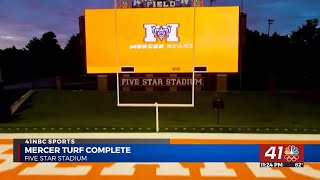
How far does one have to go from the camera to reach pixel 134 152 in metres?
4.56

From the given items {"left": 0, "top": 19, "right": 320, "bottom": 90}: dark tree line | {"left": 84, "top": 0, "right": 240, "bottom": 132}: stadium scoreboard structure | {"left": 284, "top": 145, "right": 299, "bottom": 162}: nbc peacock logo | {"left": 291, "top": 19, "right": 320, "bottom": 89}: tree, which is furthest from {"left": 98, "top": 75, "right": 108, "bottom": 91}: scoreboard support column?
{"left": 291, "top": 19, "right": 320, "bottom": 89}: tree

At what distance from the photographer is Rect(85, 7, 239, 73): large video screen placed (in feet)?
31.3

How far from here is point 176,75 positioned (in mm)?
13266

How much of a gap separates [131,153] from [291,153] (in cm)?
217

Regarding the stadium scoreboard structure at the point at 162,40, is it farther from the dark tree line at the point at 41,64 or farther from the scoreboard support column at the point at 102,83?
the dark tree line at the point at 41,64

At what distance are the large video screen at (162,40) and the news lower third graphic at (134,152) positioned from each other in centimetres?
508

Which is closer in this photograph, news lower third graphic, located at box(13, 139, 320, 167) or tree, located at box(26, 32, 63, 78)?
news lower third graphic, located at box(13, 139, 320, 167)

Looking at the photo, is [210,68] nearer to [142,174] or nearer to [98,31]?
[98,31]

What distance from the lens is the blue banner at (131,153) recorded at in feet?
14.9

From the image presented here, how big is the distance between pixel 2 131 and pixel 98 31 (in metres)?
3.76

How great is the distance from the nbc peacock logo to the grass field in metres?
3.57

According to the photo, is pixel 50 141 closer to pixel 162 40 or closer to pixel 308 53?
pixel 162 40

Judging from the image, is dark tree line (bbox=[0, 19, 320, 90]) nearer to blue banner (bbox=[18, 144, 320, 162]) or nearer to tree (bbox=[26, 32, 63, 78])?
tree (bbox=[26, 32, 63, 78])

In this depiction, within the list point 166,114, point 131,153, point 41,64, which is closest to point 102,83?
point 166,114
